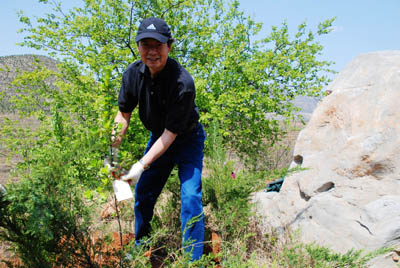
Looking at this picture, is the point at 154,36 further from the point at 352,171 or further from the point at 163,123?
the point at 352,171

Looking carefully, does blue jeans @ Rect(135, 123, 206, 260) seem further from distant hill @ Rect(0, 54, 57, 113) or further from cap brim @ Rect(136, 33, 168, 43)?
distant hill @ Rect(0, 54, 57, 113)

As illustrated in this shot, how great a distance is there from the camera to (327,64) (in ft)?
21.0

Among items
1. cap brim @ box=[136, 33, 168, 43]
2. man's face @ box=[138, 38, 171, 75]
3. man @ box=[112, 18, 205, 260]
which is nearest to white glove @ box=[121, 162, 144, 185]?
man @ box=[112, 18, 205, 260]

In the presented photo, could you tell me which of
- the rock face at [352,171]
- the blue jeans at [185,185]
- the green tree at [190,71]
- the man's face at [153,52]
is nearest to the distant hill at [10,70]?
the green tree at [190,71]

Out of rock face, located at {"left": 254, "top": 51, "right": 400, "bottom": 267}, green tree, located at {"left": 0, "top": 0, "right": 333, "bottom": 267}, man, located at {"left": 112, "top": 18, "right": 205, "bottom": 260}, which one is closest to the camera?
man, located at {"left": 112, "top": 18, "right": 205, "bottom": 260}

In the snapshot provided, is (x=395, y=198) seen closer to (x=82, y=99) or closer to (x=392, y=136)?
(x=392, y=136)

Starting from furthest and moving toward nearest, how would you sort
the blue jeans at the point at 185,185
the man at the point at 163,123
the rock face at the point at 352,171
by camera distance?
the rock face at the point at 352,171
the blue jeans at the point at 185,185
the man at the point at 163,123

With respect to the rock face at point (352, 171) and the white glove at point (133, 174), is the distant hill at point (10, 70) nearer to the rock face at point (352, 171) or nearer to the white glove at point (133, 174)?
the white glove at point (133, 174)

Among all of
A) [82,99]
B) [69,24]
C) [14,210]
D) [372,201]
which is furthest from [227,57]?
[14,210]

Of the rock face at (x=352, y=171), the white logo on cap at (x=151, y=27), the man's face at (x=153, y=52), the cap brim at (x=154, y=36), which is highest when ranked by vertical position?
the white logo on cap at (x=151, y=27)

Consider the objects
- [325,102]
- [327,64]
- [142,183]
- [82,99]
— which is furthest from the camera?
[327,64]

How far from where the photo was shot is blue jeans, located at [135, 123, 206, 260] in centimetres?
216

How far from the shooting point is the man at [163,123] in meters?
2.00

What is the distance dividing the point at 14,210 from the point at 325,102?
11.8 feet
